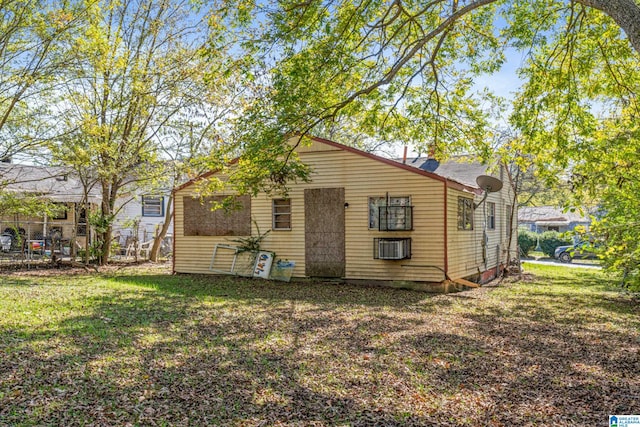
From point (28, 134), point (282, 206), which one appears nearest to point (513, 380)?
point (282, 206)

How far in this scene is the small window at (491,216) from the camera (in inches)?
606

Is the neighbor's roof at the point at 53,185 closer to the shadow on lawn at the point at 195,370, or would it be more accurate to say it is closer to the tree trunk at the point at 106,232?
the tree trunk at the point at 106,232

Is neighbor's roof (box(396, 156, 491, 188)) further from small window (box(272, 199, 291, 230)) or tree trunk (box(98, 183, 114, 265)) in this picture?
tree trunk (box(98, 183, 114, 265))

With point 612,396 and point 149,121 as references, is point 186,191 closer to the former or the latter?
point 149,121

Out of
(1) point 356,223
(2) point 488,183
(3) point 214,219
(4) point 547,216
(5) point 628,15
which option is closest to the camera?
(5) point 628,15

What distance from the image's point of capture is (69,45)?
10992mm

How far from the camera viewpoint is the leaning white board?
42.4ft

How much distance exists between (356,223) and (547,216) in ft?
104

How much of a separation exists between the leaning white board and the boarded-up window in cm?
82

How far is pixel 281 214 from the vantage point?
13164mm

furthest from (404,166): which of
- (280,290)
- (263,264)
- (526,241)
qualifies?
(526,241)

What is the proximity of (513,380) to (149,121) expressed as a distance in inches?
588

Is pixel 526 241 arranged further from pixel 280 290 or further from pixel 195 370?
pixel 195 370

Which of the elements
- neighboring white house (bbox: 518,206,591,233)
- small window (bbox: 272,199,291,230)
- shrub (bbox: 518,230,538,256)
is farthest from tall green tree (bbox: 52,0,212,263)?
neighboring white house (bbox: 518,206,591,233)
